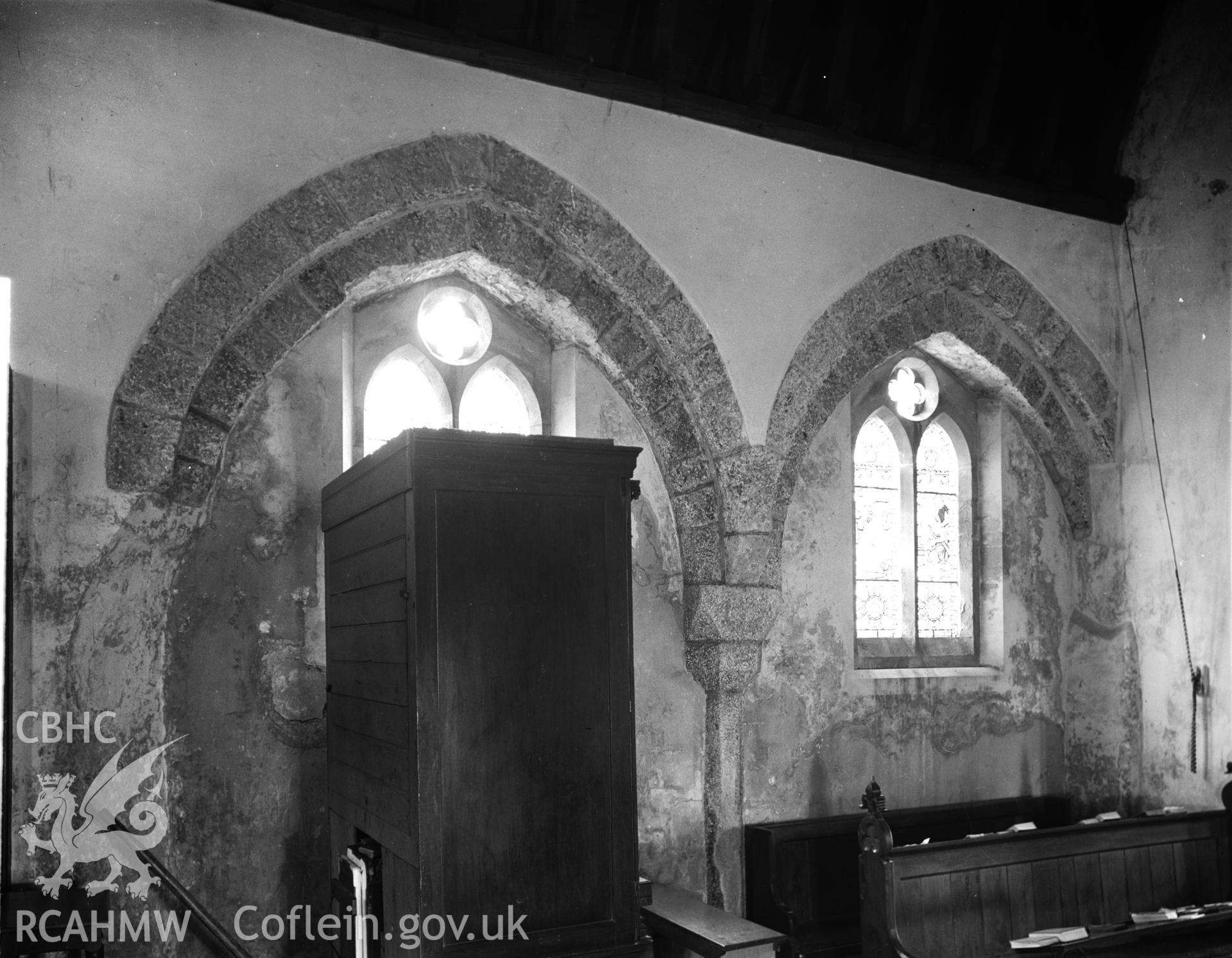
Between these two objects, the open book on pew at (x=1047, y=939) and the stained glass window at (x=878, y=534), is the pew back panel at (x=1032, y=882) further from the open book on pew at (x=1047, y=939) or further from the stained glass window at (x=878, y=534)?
the stained glass window at (x=878, y=534)

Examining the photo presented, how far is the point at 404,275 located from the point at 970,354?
140 inches

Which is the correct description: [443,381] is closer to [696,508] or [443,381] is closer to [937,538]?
[696,508]

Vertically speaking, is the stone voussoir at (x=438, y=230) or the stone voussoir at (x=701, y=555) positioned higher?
the stone voussoir at (x=438, y=230)

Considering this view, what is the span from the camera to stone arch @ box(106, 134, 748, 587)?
16.0 feet

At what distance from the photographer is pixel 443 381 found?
20.3ft

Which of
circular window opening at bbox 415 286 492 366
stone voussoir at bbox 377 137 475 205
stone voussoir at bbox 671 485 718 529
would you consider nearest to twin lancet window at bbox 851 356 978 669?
stone voussoir at bbox 671 485 718 529

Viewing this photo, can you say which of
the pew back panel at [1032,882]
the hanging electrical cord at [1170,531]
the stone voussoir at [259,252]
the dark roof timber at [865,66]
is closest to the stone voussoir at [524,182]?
the dark roof timber at [865,66]

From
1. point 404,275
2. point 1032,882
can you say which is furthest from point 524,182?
point 1032,882

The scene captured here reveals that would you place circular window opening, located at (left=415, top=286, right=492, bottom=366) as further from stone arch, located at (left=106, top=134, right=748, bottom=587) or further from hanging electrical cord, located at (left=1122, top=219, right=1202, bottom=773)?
hanging electrical cord, located at (left=1122, top=219, right=1202, bottom=773)

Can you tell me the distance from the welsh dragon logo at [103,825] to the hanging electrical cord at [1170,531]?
18.5 ft

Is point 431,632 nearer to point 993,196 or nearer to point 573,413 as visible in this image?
point 573,413

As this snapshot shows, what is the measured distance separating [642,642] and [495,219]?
2293mm

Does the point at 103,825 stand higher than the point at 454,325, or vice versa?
the point at 454,325

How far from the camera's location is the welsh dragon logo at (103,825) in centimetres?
441
